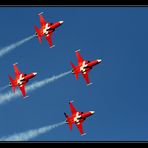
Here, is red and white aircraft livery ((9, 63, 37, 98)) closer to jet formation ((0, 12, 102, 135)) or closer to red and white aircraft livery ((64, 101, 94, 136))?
jet formation ((0, 12, 102, 135))

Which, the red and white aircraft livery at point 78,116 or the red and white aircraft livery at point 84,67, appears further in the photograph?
the red and white aircraft livery at point 84,67

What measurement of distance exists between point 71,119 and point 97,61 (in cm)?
919

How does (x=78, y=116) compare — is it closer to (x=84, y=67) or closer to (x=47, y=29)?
(x=84, y=67)

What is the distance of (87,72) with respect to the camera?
62.3 m

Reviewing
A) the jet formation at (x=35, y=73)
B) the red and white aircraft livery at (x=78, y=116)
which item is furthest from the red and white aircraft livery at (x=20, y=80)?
the red and white aircraft livery at (x=78, y=116)

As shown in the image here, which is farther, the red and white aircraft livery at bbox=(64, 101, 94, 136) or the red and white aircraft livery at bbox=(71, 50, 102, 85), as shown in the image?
the red and white aircraft livery at bbox=(71, 50, 102, 85)

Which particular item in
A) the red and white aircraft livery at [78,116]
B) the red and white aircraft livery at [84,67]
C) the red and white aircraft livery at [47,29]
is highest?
the red and white aircraft livery at [47,29]

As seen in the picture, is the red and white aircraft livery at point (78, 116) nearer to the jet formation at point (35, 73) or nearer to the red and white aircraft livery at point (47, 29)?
the jet formation at point (35, 73)

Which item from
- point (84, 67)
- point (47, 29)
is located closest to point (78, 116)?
point (84, 67)

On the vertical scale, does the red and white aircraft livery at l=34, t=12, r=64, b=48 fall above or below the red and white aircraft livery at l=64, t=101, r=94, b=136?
above

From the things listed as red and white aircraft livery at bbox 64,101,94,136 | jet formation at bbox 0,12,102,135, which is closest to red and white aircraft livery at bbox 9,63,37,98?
jet formation at bbox 0,12,102,135
